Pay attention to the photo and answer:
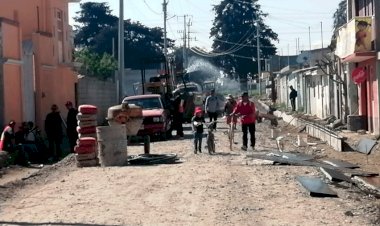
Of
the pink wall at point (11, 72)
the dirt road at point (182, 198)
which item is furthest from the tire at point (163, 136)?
the dirt road at point (182, 198)

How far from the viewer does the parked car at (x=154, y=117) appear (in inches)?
1195

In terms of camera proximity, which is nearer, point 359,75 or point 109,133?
point 109,133

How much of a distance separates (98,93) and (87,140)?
27.0m

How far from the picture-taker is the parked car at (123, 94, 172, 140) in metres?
30.4

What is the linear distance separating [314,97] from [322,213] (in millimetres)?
38186

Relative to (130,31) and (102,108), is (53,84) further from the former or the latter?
(130,31)

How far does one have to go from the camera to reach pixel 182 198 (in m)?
13.7

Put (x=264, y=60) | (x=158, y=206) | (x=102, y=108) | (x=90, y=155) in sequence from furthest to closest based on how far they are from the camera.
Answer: (x=264, y=60) < (x=102, y=108) < (x=90, y=155) < (x=158, y=206)

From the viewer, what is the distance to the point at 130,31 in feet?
307

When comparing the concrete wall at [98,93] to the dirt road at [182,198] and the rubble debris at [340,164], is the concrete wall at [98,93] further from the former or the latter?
the rubble debris at [340,164]

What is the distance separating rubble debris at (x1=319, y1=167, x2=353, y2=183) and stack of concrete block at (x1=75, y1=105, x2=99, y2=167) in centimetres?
615

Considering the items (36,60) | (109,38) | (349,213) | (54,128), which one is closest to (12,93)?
(54,128)

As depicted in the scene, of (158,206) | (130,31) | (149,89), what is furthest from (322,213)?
(130,31)

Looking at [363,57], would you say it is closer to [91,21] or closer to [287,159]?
[287,159]
